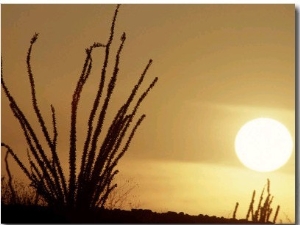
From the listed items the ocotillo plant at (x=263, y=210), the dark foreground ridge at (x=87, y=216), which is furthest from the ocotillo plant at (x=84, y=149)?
the ocotillo plant at (x=263, y=210)

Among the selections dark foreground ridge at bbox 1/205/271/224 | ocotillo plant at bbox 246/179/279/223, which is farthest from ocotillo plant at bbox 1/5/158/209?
ocotillo plant at bbox 246/179/279/223

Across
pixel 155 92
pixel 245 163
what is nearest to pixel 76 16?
pixel 155 92

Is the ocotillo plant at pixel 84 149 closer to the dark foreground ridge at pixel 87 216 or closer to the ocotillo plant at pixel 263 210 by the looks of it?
the dark foreground ridge at pixel 87 216

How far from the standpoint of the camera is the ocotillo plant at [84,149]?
2.69 meters

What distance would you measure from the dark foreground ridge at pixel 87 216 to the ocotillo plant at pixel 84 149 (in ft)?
0.15

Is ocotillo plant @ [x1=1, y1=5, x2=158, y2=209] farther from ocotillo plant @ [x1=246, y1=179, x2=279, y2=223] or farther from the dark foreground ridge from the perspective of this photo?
ocotillo plant @ [x1=246, y1=179, x2=279, y2=223]

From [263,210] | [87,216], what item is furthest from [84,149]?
[263,210]

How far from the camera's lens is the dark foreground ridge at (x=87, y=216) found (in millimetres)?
2760

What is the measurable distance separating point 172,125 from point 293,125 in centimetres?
64

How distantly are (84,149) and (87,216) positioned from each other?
366 millimetres

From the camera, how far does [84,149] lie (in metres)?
2.69

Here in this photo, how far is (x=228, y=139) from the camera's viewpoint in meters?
2.90

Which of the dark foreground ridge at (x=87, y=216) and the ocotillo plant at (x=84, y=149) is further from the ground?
the ocotillo plant at (x=84, y=149)

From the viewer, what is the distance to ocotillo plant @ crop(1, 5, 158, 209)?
2.69 m
